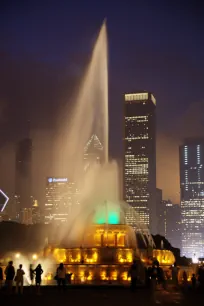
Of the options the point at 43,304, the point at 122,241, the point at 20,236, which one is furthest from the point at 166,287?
the point at 20,236

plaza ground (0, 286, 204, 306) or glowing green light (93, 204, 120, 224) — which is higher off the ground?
glowing green light (93, 204, 120, 224)

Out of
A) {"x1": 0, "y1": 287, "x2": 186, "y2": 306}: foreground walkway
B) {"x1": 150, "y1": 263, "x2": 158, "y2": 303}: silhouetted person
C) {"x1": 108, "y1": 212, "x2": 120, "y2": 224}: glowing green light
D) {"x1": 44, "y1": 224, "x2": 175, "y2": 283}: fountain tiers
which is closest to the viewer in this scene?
{"x1": 0, "y1": 287, "x2": 186, "y2": 306}: foreground walkway

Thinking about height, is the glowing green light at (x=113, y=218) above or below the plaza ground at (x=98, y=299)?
above

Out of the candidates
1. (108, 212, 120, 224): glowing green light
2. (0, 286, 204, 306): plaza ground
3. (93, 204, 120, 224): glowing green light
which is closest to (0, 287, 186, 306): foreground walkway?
(0, 286, 204, 306): plaza ground

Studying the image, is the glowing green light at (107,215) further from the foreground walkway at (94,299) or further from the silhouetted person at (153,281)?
the foreground walkway at (94,299)

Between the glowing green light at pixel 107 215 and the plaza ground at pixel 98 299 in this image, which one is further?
the glowing green light at pixel 107 215

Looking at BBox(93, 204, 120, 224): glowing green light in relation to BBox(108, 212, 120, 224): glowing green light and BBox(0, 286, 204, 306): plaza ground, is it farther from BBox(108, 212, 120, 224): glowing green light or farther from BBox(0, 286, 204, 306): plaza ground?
BBox(0, 286, 204, 306): plaza ground

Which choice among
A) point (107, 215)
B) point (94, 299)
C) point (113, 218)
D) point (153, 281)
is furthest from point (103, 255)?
point (94, 299)

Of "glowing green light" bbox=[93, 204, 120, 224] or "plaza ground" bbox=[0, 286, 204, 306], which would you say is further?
"glowing green light" bbox=[93, 204, 120, 224]

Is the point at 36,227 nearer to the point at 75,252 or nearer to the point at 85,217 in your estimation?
the point at 85,217

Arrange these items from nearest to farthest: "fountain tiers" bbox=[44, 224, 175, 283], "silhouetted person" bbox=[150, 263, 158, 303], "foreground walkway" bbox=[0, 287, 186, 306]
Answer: "foreground walkway" bbox=[0, 287, 186, 306] < "silhouetted person" bbox=[150, 263, 158, 303] < "fountain tiers" bbox=[44, 224, 175, 283]

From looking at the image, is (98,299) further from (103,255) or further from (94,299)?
(103,255)

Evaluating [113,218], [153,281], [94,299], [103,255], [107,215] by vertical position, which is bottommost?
[94,299]

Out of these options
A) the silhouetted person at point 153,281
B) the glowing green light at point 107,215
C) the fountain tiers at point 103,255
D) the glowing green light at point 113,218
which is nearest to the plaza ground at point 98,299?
the silhouetted person at point 153,281
